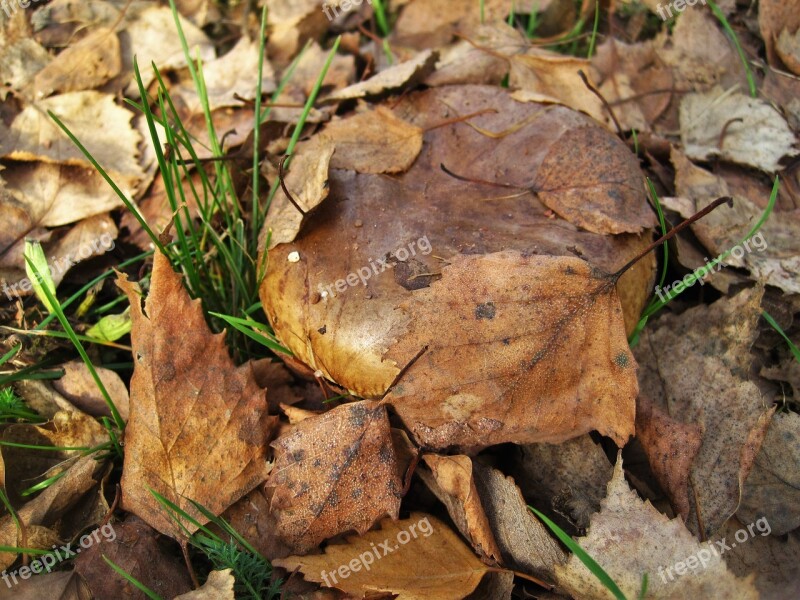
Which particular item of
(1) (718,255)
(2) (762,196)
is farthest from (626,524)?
(2) (762,196)

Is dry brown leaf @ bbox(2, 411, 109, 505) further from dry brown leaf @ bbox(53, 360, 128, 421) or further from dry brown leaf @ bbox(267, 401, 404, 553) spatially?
dry brown leaf @ bbox(267, 401, 404, 553)

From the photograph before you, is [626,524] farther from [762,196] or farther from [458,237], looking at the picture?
[762,196]

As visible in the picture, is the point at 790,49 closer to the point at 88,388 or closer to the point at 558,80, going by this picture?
the point at 558,80

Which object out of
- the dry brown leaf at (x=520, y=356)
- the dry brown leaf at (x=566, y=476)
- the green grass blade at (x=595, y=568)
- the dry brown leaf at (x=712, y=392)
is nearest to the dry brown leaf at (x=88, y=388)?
the dry brown leaf at (x=520, y=356)

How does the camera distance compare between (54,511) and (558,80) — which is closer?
(54,511)

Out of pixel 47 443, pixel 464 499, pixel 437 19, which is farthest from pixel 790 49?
pixel 47 443

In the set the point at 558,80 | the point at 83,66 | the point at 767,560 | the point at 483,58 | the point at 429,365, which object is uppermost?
the point at 83,66
